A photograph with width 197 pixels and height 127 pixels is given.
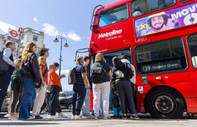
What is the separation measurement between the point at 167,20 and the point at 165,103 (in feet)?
8.12

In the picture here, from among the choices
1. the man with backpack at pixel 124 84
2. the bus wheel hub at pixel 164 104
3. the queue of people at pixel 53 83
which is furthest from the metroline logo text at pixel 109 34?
the bus wheel hub at pixel 164 104

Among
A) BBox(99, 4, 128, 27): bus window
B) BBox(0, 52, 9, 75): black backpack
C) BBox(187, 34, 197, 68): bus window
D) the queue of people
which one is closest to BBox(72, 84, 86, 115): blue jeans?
the queue of people

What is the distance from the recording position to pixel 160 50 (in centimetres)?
500

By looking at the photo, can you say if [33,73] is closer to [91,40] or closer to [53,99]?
[53,99]

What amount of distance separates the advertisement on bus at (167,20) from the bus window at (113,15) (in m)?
0.65

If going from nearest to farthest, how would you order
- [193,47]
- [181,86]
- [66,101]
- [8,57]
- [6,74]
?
[6,74], [8,57], [181,86], [193,47], [66,101]

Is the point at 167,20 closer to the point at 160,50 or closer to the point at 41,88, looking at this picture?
the point at 160,50

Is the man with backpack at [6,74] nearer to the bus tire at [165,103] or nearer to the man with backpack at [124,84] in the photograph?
the man with backpack at [124,84]

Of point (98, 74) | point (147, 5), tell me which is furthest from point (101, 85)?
point (147, 5)

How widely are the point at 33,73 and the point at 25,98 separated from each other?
1.87 ft

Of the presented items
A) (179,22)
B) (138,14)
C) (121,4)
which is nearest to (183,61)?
(179,22)

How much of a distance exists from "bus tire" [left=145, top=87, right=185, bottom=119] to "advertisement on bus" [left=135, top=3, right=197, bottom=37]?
73.6 inches

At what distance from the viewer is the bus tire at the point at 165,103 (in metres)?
4.44

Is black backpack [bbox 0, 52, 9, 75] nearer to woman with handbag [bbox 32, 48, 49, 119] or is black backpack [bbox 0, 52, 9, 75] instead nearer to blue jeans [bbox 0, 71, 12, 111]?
blue jeans [bbox 0, 71, 12, 111]
